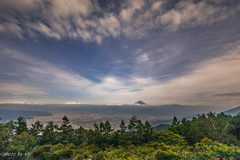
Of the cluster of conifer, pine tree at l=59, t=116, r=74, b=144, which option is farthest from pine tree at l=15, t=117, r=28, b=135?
pine tree at l=59, t=116, r=74, b=144

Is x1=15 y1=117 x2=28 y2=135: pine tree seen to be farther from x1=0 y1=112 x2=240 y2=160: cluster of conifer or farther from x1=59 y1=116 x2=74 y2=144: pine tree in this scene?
x1=59 y1=116 x2=74 y2=144: pine tree

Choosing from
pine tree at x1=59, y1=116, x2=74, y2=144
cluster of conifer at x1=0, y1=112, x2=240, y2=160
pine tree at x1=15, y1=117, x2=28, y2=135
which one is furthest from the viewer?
pine tree at x1=59, y1=116, x2=74, y2=144

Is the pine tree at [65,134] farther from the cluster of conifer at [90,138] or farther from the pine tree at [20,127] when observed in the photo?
the pine tree at [20,127]

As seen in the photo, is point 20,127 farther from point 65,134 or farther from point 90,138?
point 90,138

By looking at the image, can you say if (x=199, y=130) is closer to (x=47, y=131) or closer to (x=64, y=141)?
(x=64, y=141)

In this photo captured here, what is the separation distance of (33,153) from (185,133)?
3144 centimetres

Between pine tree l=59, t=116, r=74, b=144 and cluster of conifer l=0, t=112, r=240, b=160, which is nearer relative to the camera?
cluster of conifer l=0, t=112, r=240, b=160

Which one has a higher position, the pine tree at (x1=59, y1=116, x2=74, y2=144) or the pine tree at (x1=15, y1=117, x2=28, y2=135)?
the pine tree at (x1=15, y1=117, x2=28, y2=135)

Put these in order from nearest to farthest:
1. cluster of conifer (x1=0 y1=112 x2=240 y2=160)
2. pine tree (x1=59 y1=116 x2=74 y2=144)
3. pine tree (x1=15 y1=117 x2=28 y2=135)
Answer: cluster of conifer (x1=0 y1=112 x2=240 y2=160)
pine tree (x1=15 y1=117 x2=28 y2=135)
pine tree (x1=59 y1=116 x2=74 y2=144)

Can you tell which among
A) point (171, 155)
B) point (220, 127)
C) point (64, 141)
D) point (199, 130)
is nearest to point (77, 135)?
point (64, 141)

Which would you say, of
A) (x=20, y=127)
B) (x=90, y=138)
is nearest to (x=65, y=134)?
(x=90, y=138)

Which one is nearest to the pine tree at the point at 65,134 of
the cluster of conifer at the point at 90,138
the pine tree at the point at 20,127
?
the cluster of conifer at the point at 90,138

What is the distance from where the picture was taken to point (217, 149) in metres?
9.41

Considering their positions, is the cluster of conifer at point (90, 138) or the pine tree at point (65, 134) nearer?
the cluster of conifer at point (90, 138)
